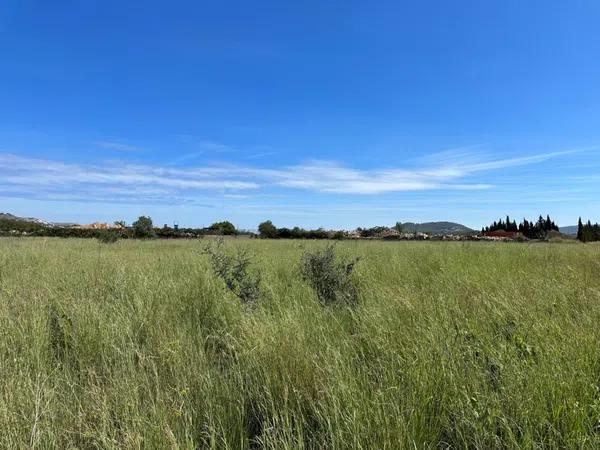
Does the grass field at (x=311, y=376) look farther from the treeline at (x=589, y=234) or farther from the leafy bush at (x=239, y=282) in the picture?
the treeline at (x=589, y=234)

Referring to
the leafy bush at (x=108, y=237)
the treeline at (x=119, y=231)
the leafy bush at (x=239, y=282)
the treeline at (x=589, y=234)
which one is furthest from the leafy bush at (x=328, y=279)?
the treeline at (x=589, y=234)

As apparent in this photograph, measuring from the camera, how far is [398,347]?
3562 millimetres

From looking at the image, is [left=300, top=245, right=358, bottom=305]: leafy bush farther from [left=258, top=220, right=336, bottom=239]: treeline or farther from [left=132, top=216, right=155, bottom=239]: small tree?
[left=258, top=220, right=336, bottom=239]: treeline

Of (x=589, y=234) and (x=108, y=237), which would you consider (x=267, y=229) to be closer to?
(x=108, y=237)

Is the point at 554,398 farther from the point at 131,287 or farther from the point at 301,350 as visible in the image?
the point at 131,287

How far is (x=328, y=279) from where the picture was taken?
7332 millimetres

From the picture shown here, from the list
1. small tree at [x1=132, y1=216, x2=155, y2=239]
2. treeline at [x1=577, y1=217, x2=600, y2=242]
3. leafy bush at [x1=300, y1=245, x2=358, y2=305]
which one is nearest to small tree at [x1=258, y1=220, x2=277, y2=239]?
small tree at [x1=132, y1=216, x2=155, y2=239]

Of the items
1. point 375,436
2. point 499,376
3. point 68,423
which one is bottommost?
point 68,423

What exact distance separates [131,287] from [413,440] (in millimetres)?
5577

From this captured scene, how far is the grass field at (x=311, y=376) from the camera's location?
2.36 meters

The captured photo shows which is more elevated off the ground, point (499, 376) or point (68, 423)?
point (499, 376)

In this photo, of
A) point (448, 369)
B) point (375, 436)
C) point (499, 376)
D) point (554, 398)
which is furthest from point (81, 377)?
point (554, 398)

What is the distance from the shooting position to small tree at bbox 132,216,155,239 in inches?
1647

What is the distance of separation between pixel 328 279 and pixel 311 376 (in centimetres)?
433
